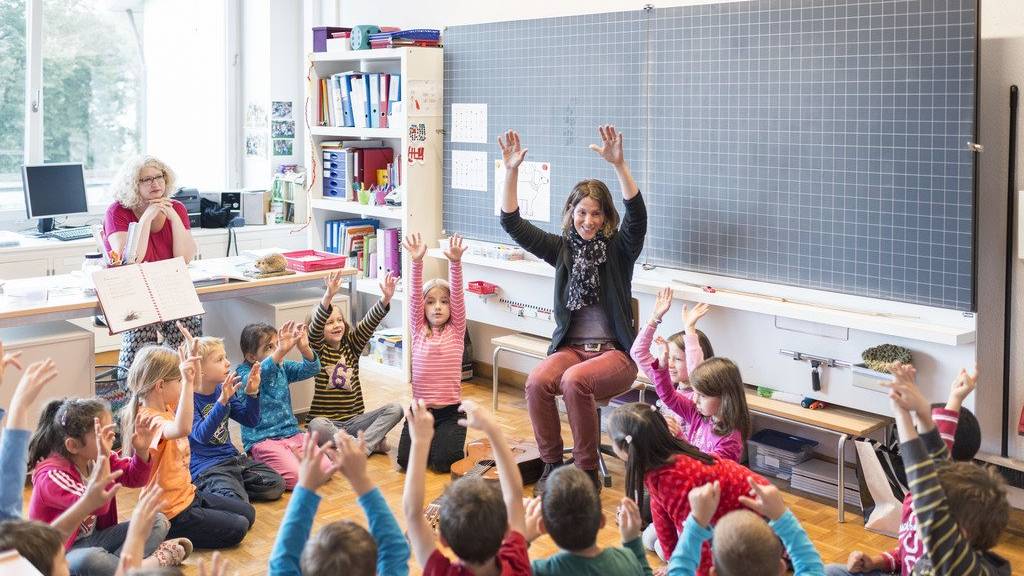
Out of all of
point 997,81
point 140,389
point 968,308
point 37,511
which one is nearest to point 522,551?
point 37,511

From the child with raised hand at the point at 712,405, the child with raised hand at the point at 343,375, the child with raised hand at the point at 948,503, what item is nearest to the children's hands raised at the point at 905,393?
the child with raised hand at the point at 948,503

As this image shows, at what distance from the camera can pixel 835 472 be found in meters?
4.31

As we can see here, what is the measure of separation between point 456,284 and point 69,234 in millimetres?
2910

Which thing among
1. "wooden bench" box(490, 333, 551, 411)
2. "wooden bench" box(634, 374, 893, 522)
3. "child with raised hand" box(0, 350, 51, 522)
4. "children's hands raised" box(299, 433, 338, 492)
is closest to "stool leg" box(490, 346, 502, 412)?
"wooden bench" box(490, 333, 551, 411)

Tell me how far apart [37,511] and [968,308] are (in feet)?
10.2

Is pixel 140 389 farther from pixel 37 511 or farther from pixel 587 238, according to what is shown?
pixel 587 238

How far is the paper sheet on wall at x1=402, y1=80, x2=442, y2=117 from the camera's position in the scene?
579cm

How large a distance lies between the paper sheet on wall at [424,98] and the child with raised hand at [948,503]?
389cm

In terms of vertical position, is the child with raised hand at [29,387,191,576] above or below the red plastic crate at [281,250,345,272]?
below

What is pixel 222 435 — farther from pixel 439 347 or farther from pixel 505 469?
pixel 505 469

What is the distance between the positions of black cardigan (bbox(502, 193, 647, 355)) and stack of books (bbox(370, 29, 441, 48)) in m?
1.63

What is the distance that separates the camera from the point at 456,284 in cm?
472

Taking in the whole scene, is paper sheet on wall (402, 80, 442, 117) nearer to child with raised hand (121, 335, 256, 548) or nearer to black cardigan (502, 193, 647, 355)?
black cardigan (502, 193, 647, 355)

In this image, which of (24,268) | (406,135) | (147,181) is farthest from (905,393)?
(24,268)
